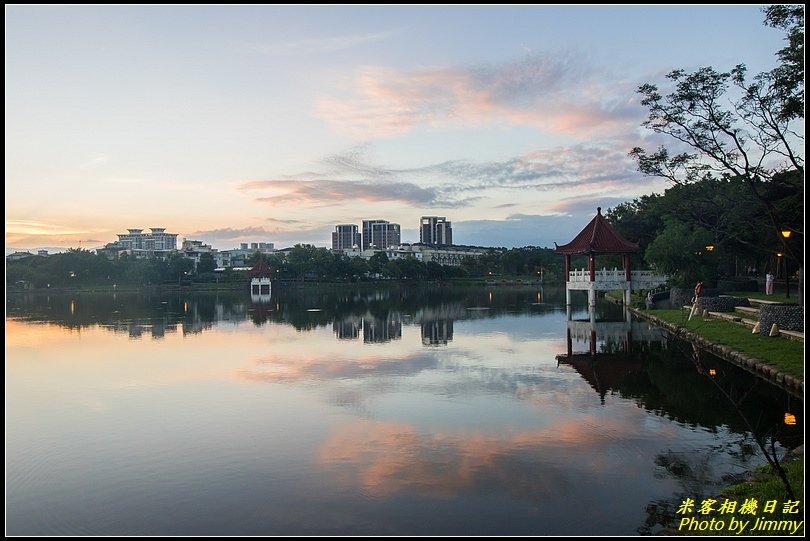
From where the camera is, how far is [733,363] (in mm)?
16594

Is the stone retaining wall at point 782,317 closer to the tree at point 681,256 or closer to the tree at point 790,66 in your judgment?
the tree at point 790,66

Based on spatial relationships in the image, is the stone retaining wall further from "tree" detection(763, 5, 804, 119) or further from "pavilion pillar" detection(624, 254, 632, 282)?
"pavilion pillar" detection(624, 254, 632, 282)

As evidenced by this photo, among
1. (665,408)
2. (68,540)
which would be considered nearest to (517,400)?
(665,408)

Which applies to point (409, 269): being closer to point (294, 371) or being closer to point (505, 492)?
point (294, 371)

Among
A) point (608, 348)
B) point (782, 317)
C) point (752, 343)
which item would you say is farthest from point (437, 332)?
point (782, 317)

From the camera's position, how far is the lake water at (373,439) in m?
7.14

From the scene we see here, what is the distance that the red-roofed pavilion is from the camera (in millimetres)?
36125

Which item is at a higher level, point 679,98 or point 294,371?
point 679,98

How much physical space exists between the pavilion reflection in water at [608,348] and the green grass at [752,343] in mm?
1328

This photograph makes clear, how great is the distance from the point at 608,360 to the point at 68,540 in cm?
1485

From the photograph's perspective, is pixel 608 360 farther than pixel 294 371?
Yes

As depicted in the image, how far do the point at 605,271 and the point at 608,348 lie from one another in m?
17.6

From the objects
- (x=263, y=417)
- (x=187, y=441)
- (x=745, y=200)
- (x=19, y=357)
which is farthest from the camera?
(x=745, y=200)

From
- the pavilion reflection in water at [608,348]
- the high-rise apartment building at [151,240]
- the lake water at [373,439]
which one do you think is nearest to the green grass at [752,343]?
the lake water at [373,439]
